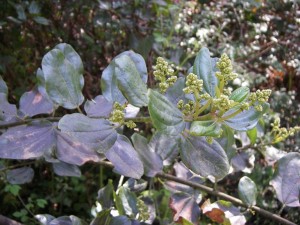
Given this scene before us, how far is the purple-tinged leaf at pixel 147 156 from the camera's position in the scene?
1.07 m

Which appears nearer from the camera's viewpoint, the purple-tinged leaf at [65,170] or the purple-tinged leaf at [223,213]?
the purple-tinged leaf at [223,213]

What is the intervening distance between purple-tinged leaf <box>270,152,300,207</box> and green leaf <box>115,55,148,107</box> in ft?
1.87

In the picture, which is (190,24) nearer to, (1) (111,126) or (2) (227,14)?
(2) (227,14)

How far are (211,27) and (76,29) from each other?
85 cm

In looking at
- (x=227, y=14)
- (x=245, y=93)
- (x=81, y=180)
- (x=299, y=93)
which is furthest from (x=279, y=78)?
(x=245, y=93)

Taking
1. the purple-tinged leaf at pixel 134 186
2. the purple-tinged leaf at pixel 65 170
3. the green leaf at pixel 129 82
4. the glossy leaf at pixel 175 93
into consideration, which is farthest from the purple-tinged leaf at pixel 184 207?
the green leaf at pixel 129 82

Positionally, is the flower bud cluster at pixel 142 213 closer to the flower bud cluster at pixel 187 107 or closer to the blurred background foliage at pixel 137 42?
the flower bud cluster at pixel 187 107

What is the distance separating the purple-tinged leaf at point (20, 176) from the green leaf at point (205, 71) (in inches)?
30.7

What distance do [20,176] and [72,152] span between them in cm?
57

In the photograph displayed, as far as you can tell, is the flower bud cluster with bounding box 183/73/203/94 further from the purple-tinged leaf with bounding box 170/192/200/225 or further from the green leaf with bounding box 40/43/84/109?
the purple-tinged leaf with bounding box 170/192/200/225

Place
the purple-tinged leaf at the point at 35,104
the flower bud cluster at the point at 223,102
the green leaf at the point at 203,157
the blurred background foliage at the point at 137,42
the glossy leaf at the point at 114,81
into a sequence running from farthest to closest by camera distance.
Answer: the blurred background foliage at the point at 137,42 → the purple-tinged leaf at the point at 35,104 → the glossy leaf at the point at 114,81 → the green leaf at the point at 203,157 → the flower bud cluster at the point at 223,102

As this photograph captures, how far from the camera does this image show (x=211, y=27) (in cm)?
251

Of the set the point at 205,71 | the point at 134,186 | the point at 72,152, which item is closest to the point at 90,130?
the point at 72,152

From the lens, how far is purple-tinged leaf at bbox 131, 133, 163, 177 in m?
1.07
